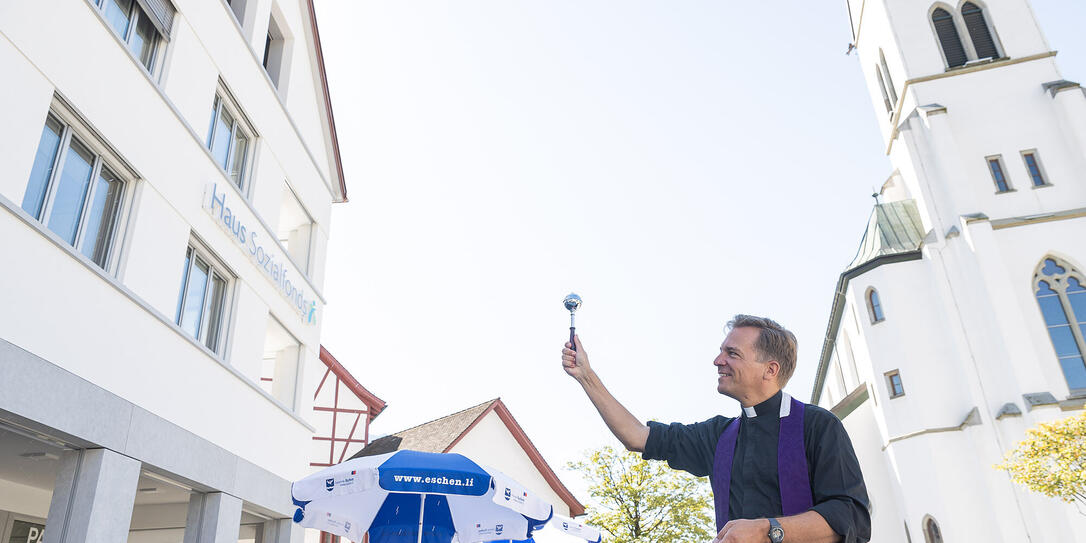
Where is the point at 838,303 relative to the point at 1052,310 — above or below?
above

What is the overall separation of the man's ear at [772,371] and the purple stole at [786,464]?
4.2 inches

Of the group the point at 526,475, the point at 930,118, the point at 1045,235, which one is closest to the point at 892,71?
the point at 930,118

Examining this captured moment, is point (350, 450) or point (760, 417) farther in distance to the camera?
point (350, 450)

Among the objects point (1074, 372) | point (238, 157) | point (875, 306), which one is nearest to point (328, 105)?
point (238, 157)

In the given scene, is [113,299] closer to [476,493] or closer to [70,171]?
[70,171]

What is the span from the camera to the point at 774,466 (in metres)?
2.52

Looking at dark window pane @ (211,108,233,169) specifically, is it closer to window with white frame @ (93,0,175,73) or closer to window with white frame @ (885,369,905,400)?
window with white frame @ (93,0,175,73)

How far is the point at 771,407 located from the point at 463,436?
73.7ft

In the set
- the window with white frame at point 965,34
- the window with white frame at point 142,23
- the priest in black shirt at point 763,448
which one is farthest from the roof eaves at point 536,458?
the priest in black shirt at point 763,448

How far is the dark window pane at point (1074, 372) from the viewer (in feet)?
75.1

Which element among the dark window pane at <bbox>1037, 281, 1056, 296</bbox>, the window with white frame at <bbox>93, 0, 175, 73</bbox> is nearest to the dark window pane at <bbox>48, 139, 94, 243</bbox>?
the window with white frame at <bbox>93, 0, 175, 73</bbox>

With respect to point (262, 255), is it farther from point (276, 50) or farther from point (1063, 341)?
point (1063, 341)

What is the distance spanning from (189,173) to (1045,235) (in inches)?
1025

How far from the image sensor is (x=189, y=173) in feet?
36.0
